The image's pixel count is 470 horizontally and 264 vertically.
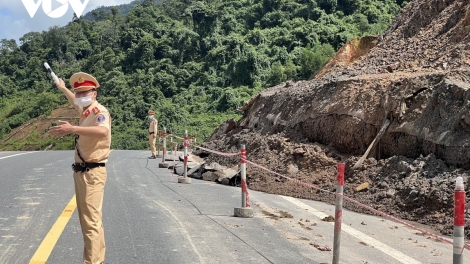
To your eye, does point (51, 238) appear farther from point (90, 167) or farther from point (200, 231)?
point (90, 167)

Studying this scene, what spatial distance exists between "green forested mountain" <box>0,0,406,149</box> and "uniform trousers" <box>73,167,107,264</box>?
4198 centimetres

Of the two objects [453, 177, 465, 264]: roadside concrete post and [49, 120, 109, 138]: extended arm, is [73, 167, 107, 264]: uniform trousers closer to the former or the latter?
[49, 120, 109, 138]: extended arm

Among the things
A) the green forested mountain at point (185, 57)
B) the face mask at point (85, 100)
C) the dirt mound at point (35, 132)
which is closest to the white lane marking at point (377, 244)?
the face mask at point (85, 100)

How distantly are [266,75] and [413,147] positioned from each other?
163ft

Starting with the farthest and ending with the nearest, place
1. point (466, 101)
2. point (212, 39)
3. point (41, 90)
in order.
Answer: point (41, 90) → point (212, 39) → point (466, 101)

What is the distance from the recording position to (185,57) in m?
76.2

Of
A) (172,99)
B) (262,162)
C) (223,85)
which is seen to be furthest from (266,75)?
(262,162)

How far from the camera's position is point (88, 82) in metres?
5.39

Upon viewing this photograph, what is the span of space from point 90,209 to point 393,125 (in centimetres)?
884

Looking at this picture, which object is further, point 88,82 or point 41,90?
point 41,90

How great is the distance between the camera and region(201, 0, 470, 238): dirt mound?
10.4m

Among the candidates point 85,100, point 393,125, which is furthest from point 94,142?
point 393,125

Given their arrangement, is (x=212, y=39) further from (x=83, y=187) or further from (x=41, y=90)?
(x=83, y=187)

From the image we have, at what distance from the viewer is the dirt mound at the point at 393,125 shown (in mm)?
10438
